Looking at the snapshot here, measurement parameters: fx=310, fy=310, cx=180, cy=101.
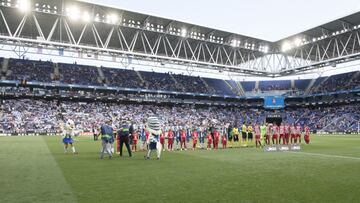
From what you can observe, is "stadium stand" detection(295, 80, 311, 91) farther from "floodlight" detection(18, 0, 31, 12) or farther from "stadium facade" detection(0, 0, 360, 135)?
"floodlight" detection(18, 0, 31, 12)

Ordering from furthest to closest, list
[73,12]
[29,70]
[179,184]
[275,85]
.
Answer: [275,85], [29,70], [73,12], [179,184]

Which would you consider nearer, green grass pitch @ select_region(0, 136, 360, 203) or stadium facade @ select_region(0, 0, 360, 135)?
green grass pitch @ select_region(0, 136, 360, 203)

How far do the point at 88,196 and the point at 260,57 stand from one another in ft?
210

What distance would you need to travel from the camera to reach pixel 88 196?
23.2ft

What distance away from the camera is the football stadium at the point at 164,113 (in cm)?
856

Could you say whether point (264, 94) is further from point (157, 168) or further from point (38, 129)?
point (157, 168)

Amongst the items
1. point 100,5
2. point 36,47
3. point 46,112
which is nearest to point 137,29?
point 100,5

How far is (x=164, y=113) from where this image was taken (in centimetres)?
6406

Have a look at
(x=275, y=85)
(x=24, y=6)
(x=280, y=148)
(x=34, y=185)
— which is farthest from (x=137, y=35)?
(x=275, y=85)

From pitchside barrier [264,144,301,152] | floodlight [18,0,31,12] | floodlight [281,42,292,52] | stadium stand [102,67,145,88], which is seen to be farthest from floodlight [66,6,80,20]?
floodlight [281,42,292,52]

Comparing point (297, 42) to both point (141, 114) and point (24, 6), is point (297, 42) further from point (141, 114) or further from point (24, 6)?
point (24, 6)

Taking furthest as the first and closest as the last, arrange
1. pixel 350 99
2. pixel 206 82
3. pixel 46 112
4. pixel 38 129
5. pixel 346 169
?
1. pixel 206 82
2. pixel 350 99
3. pixel 46 112
4. pixel 38 129
5. pixel 346 169

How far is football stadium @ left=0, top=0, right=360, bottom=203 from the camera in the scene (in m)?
8.56

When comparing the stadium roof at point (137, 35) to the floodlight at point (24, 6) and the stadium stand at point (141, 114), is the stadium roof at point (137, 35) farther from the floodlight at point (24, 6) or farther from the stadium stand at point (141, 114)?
the stadium stand at point (141, 114)
